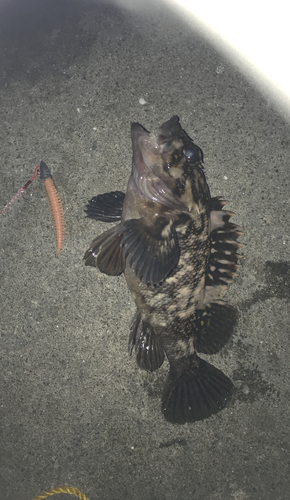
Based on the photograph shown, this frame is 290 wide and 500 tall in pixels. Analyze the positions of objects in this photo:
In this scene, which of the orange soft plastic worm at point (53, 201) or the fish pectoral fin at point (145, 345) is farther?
the orange soft plastic worm at point (53, 201)

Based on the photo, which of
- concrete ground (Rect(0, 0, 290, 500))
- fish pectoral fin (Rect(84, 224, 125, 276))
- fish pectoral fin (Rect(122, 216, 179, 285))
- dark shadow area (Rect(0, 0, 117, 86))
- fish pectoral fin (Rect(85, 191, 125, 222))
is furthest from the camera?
dark shadow area (Rect(0, 0, 117, 86))

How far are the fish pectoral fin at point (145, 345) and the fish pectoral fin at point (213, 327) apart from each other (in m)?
0.34

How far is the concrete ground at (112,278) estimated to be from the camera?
2.71 metres

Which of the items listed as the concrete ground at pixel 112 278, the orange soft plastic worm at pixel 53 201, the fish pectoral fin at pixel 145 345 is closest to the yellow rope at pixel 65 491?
the concrete ground at pixel 112 278

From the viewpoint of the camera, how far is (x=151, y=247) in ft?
6.78

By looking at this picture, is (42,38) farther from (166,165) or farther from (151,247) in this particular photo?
(151,247)

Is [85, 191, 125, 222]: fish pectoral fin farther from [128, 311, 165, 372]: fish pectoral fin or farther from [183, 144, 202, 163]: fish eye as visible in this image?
[128, 311, 165, 372]: fish pectoral fin

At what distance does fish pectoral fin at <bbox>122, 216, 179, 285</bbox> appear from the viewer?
79.7 inches

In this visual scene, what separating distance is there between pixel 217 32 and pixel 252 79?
0.59 meters

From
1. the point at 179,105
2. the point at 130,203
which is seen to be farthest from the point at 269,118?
the point at 130,203

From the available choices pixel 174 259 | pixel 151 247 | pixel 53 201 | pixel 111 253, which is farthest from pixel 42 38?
pixel 174 259

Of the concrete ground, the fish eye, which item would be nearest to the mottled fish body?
the fish eye

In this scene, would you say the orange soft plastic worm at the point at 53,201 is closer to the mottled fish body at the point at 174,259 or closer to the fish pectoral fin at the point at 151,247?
the mottled fish body at the point at 174,259

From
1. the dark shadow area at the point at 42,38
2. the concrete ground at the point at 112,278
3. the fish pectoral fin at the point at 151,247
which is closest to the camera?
the fish pectoral fin at the point at 151,247
